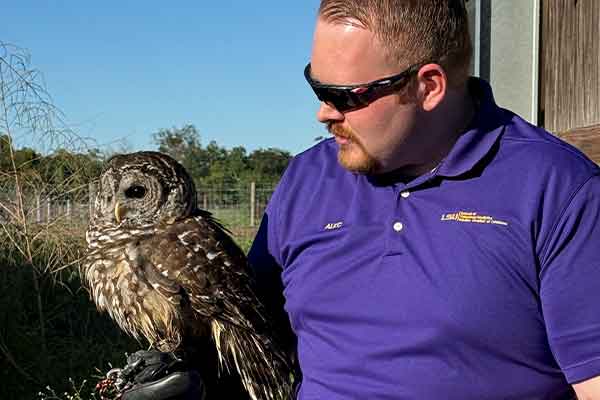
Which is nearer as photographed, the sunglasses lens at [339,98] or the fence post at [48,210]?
the sunglasses lens at [339,98]

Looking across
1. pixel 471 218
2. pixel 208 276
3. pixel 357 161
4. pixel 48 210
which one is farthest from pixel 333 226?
pixel 48 210

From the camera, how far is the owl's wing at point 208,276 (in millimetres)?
2982

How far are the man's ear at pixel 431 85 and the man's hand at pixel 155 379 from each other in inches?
49.0

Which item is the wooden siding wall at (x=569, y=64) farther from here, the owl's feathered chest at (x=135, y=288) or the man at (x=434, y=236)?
the owl's feathered chest at (x=135, y=288)

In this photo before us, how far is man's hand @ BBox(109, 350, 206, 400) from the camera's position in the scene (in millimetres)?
2564

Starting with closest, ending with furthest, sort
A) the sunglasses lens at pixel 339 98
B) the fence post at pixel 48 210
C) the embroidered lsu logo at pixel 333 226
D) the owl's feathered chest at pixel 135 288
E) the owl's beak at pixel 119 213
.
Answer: the sunglasses lens at pixel 339 98
the embroidered lsu logo at pixel 333 226
the owl's feathered chest at pixel 135 288
the owl's beak at pixel 119 213
the fence post at pixel 48 210

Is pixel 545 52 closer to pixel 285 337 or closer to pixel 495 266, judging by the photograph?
pixel 285 337

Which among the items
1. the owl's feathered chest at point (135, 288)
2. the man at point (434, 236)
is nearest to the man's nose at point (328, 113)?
the man at point (434, 236)

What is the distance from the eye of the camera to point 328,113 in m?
2.27

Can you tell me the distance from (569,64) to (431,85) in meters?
2.56

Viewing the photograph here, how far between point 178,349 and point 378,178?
3.81 feet

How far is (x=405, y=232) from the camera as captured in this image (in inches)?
87.2

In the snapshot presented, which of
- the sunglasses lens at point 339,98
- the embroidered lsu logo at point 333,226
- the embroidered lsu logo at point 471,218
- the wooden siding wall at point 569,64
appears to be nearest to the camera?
the embroidered lsu logo at point 471,218

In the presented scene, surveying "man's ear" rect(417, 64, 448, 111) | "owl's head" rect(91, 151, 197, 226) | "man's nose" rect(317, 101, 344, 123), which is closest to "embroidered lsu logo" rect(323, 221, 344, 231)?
"man's nose" rect(317, 101, 344, 123)
